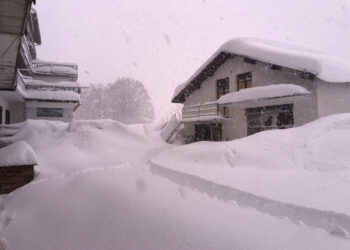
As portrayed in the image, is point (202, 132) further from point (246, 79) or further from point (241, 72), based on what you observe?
point (241, 72)

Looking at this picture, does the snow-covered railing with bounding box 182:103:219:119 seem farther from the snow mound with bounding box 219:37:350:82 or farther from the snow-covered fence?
the snow mound with bounding box 219:37:350:82

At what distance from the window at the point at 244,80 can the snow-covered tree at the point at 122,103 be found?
36137 mm

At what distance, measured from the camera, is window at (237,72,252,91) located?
51.5 ft

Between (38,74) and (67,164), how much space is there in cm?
1841

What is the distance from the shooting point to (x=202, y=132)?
64.1 ft

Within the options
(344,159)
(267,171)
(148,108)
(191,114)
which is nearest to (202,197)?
(267,171)

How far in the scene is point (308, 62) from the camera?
11.7m

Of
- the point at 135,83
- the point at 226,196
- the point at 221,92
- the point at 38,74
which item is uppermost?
the point at 135,83

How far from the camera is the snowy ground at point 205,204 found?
3.91 m

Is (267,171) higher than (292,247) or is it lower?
higher

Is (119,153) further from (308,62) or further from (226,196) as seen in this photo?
(308,62)

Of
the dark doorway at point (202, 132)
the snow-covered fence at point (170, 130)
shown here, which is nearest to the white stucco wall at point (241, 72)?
the dark doorway at point (202, 132)

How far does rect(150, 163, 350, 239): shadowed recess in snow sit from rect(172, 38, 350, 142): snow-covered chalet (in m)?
7.50

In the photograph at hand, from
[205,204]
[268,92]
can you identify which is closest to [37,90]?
[268,92]
